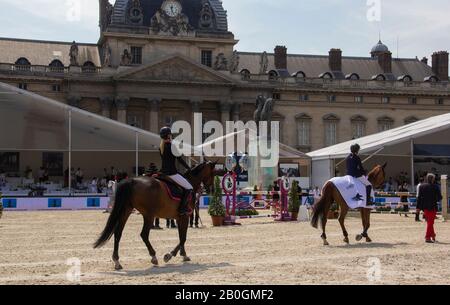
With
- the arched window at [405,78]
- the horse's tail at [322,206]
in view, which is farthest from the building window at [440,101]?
the horse's tail at [322,206]

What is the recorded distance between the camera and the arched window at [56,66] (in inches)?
2409

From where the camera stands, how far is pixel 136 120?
62625mm

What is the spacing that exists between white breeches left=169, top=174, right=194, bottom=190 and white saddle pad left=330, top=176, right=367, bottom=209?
4464mm

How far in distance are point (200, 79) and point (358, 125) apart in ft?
57.8

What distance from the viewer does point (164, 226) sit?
21781mm

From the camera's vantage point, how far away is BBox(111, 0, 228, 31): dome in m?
62.8

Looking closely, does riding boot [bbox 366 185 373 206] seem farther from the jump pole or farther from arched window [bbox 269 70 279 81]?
arched window [bbox 269 70 279 81]

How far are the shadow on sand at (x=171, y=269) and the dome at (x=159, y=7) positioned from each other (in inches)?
2105

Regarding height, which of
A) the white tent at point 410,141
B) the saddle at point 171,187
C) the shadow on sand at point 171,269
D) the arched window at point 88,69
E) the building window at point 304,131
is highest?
the arched window at point 88,69

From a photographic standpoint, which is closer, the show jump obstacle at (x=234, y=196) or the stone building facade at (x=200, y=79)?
the show jump obstacle at (x=234, y=196)

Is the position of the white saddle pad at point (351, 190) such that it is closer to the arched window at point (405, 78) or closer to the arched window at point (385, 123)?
the arched window at point (385, 123)

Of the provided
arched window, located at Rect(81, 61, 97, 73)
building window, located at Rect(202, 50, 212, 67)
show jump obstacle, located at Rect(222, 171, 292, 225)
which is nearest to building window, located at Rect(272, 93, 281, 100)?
building window, located at Rect(202, 50, 212, 67)

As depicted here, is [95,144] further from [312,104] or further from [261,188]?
[312,104]
